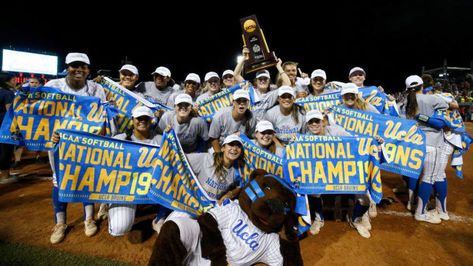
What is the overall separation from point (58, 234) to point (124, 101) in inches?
92.0

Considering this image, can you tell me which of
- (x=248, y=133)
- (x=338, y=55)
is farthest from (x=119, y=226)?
(x=338, y=55)

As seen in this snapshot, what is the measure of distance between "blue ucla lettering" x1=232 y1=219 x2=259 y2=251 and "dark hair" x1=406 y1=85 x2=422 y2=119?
12.4 feet

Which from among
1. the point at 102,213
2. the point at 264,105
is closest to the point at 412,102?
the point at 264,105

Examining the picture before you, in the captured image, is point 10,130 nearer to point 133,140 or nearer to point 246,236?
point 133,140

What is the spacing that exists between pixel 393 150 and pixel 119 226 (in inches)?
176

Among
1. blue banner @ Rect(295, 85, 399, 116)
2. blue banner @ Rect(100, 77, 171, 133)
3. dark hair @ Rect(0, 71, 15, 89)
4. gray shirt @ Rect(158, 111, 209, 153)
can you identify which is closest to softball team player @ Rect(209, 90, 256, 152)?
gray shirt @ Rect(158, 111, 209, 153)

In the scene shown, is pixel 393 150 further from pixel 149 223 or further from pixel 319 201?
pixel 149 223

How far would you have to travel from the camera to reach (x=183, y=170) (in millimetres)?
3289

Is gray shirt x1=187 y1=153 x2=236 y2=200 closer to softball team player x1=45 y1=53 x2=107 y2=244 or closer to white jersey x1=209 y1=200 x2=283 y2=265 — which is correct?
white jersey x1=209 y1=200 x2=283 y2=265

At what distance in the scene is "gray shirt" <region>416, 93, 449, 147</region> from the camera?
171 inches

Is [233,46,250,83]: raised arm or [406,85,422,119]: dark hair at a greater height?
[233,46,250,83]: raised arm

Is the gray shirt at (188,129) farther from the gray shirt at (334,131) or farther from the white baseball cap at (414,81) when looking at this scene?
the white baseball cap at (414,81)

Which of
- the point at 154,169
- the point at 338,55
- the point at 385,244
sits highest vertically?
the point at 338,55

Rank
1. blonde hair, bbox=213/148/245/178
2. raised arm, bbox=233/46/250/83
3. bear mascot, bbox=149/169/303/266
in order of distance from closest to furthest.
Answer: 1. bear mascot, bbox=149/169/303/266
2. blonde hair, bbox=213/148/245/178
3. raised arm, bbox=233/46/250/83
